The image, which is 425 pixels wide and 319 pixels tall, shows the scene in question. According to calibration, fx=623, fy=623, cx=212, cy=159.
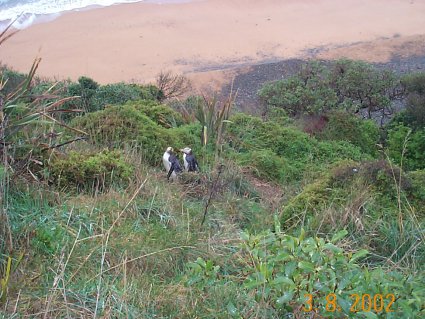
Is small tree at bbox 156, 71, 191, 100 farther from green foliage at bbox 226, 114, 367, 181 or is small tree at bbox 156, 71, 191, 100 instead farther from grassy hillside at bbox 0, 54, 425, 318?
grassy hillside at bbox 0, 54, 425, 318

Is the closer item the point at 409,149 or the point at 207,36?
the point at 409,149

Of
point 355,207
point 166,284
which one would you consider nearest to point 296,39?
point 355,207

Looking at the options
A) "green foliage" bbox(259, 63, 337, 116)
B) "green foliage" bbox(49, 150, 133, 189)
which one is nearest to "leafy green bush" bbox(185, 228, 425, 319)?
"green foliage" bbox(49, 150, 133, 189)

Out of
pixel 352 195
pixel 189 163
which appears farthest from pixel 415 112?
pixel 352 195

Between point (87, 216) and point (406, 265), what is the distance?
195 centimetres

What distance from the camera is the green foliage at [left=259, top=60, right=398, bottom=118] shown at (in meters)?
11.6

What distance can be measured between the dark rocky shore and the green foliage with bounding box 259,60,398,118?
75.7 inches

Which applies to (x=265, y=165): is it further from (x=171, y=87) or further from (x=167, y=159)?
(x=171, y=87)

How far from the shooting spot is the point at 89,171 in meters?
4.83

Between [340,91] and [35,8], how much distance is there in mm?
13615

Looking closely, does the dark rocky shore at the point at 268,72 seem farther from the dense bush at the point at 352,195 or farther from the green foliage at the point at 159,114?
the dense bush at the point at 352,195

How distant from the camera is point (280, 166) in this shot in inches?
296

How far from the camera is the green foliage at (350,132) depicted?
31.7 ft

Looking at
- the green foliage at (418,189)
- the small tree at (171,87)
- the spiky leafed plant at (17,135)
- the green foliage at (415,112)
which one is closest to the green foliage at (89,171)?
the spiky leafed plant at (17,135)
